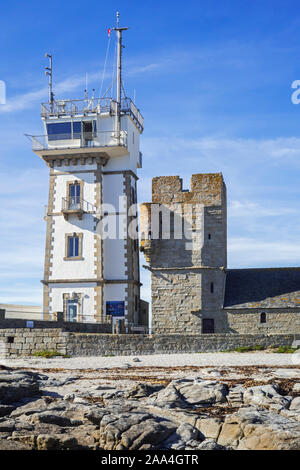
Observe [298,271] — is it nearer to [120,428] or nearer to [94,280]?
[94,280]

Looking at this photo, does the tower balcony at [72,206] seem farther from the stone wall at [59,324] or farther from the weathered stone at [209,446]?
the weathered stone at [209,446]

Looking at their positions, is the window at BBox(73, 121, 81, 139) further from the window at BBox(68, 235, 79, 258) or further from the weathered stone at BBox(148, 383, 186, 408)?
the weathered stone at BBox(148, 383, 186, 408)

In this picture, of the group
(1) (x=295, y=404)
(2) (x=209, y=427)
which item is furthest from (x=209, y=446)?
(1) (x=295, y=404)

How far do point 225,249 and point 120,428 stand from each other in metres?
25.0

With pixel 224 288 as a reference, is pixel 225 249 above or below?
above

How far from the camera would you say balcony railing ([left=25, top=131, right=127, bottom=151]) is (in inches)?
1403

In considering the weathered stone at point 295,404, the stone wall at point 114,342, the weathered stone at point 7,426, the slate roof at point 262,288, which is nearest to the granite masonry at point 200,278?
the slate roof at point 262,288

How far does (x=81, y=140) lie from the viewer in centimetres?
3594

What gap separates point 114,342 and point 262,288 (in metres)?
10.6

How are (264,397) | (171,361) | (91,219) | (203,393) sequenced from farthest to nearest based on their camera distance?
(91,219), (171,361), (203,393), (264,397)

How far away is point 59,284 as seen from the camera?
115ft

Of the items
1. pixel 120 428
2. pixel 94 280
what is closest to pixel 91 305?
pixel 94 280

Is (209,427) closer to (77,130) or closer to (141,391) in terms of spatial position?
(141,391)

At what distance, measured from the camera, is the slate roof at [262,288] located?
30.6 metres
